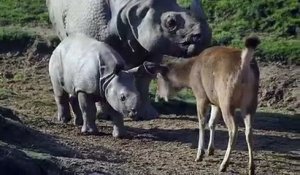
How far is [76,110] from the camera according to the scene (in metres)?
16.0

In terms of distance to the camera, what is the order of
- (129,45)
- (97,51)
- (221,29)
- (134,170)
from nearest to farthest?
(134,170)
(97,51)
(129,45)
(221,29)

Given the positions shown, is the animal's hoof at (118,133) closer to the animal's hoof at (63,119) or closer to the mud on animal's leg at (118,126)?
the mud on animal's leg at (118,126)

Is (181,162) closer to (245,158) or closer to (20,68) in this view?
(245,158)

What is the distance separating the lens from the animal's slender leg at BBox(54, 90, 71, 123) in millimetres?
16389

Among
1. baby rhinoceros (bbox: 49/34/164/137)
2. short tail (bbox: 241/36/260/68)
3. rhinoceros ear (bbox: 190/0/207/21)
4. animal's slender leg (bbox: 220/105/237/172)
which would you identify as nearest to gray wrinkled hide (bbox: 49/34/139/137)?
baby rhinoceros (bbox: 49/34/164/137)

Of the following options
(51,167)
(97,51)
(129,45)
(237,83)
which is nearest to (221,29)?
(129,45)

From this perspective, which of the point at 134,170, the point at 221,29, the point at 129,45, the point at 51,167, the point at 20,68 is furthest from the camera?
the point at 221,29

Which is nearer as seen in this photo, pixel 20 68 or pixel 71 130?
pixel 71 130

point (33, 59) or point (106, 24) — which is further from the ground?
point (106, 24)

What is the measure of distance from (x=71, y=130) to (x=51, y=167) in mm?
4481

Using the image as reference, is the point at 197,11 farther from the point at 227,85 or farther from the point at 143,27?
the point at 227,85

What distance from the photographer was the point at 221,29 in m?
22.5

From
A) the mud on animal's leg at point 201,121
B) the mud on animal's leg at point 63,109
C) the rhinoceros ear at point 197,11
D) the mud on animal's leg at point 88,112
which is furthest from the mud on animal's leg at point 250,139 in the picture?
the mud on animal's leg at point 63,109

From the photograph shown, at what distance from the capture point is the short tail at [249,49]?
12328 mm
